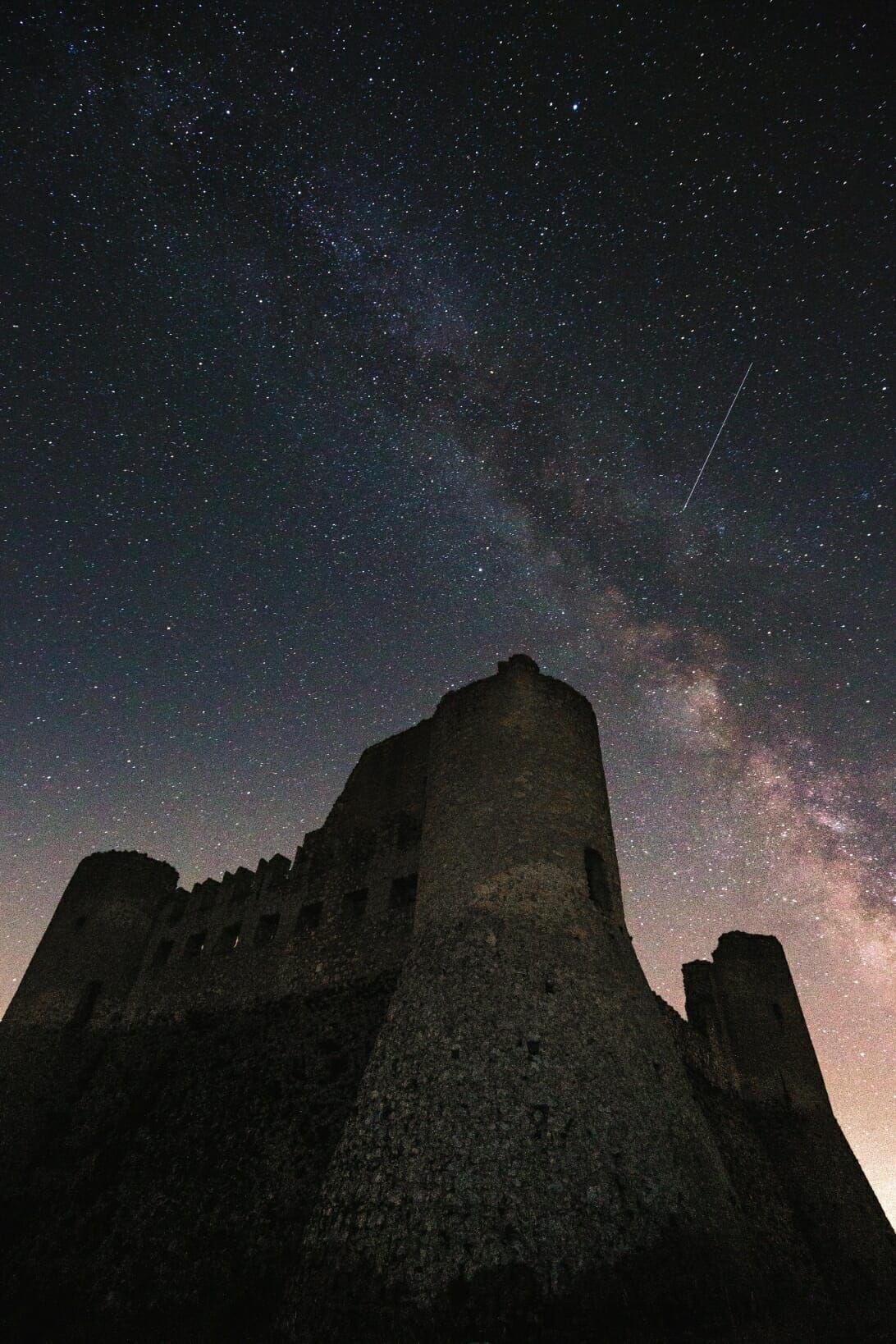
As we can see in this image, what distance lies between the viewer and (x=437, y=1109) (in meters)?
10.8

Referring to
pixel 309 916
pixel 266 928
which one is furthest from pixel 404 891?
pixel 266 928

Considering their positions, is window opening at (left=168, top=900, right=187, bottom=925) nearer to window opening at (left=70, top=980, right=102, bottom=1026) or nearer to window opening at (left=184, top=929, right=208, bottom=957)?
window opening at (left=184, top=929, right=208, bottom=957)

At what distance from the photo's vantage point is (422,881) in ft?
49.3

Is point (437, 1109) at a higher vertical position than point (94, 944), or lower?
lower

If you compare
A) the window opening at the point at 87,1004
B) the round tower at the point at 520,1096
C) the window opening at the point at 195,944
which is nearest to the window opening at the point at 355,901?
the round tower at the point at 520,1096

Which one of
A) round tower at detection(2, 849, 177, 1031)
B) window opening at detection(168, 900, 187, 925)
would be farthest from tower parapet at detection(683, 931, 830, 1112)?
round tower at detection(2, 849, 177, 1031)

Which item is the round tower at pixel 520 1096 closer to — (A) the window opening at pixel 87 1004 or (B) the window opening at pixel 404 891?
(B) the window opening at pixel 404 891

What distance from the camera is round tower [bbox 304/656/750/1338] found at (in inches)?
364

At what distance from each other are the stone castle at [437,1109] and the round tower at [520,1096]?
1.9 inches

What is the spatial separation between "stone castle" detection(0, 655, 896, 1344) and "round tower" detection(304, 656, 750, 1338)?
0.05m

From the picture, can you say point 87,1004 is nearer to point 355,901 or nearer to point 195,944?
point 195,944

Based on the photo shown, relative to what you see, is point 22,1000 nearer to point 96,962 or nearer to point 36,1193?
point 96,962

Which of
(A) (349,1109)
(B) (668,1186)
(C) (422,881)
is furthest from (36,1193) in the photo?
(B) (668,1186)

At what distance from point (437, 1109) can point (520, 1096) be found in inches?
55.5
